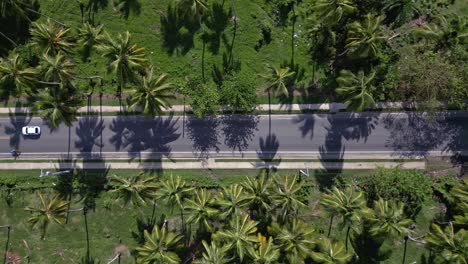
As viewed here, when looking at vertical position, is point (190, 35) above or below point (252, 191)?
above

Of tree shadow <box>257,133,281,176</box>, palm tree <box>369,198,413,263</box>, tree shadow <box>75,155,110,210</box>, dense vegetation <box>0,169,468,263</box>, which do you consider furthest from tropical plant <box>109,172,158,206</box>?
palm tree <box>369,198,413,263</box>

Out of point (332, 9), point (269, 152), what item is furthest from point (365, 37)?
point (269, 152)

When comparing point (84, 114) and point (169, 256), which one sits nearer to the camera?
point (169, 256)

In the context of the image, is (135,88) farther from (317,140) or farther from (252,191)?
(317,140)

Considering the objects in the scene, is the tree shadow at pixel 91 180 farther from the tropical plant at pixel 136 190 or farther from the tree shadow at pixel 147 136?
the tropical plant at pixel 136 190

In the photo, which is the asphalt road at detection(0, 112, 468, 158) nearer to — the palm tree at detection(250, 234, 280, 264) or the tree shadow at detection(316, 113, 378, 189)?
the tree shadow at detection(316, 113, 378, 189)

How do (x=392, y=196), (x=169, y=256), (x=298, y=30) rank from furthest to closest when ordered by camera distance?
(x=298, y=30) → (x=392, y=196) → (x=169, y=256)

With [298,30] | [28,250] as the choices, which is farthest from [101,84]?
[298,30]
